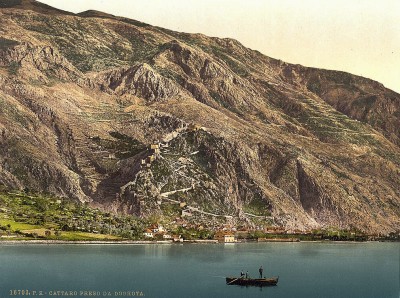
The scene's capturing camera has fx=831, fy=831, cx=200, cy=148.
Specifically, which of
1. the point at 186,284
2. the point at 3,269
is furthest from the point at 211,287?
the point at 3,269

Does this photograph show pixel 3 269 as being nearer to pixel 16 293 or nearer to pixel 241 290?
pixel 16 293

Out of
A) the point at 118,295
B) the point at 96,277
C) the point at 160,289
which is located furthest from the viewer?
the point at 96,277

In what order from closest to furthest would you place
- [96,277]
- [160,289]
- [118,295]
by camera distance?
[118,295]
[160,289]
[96,277]

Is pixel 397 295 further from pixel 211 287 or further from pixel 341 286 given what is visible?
pixel 211 287

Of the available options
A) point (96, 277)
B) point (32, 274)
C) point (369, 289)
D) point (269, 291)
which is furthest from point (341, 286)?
point (32, 274)

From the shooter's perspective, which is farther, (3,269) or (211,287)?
(3,269)

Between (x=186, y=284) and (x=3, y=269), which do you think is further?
(x=3, y=269)
